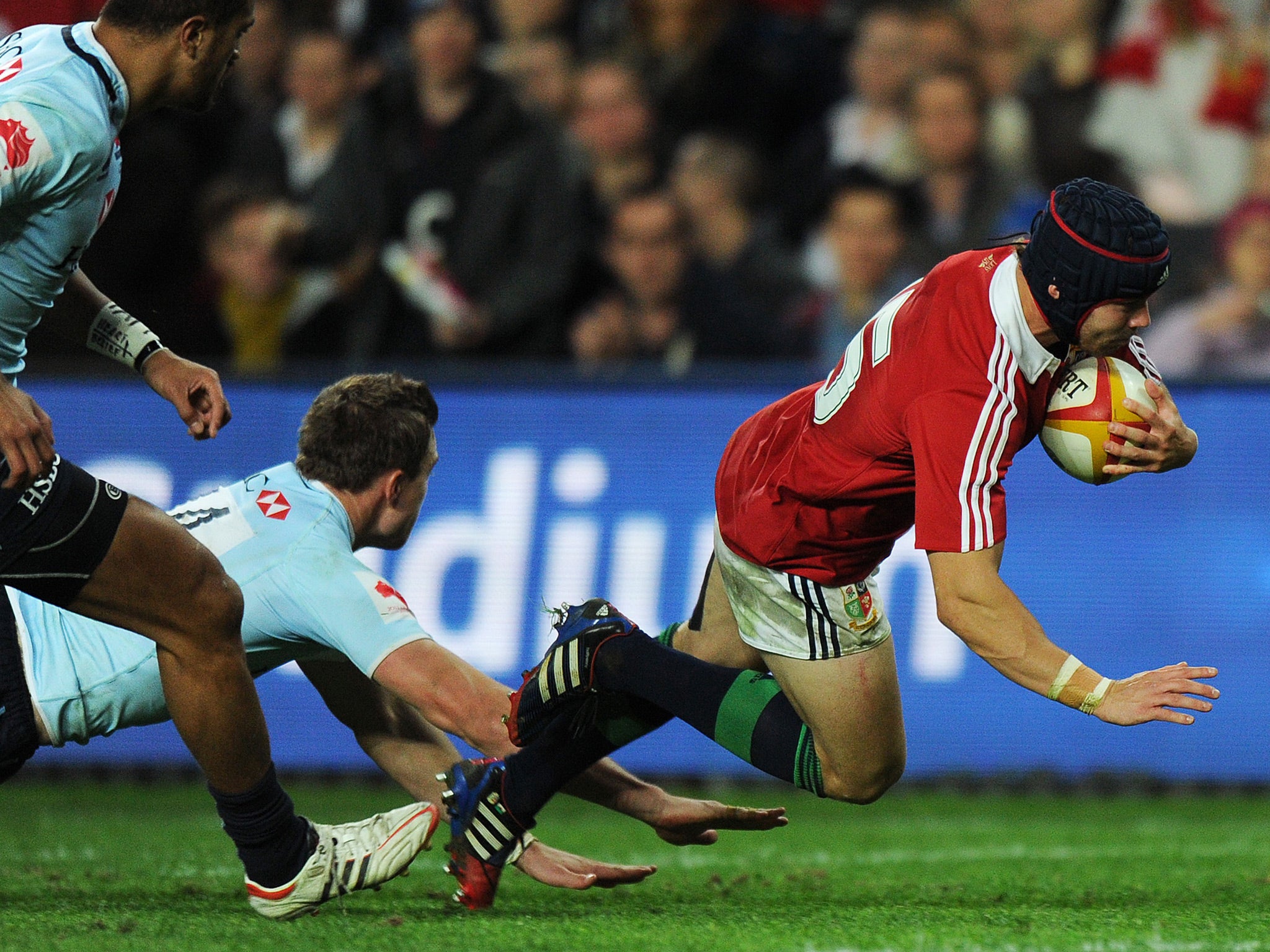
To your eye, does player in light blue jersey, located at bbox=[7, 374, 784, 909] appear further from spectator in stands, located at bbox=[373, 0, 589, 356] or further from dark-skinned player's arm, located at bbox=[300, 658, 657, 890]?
spectator in stands, located at bbox=[373, 0, 589, 356]

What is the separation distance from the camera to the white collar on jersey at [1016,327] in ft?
13.8

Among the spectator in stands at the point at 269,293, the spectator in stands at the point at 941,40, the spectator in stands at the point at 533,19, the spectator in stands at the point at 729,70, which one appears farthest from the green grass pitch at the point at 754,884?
the spectator in stands at the point at 533,19

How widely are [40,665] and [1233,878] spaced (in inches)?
143

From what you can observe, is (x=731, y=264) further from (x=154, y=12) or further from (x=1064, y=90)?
(x=154, y=12)

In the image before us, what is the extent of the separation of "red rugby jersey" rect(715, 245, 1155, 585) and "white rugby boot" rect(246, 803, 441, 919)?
4.04ft

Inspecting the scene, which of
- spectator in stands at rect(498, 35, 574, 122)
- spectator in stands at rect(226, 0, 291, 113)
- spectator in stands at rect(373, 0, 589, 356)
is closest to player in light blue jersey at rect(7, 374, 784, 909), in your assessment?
spectator in stands at rect(373, 0, 589, 356)

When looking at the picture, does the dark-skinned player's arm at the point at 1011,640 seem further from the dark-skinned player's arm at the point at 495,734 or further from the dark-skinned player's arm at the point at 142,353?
the dark-skinned player's arm at the point at 142,353

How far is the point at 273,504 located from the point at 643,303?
5.03 m

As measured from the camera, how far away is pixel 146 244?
10.2m

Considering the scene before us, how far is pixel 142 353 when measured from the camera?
461cm

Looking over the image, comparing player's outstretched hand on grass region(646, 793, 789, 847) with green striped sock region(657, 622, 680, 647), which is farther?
green striped sock region(657, 622, 680, 647)

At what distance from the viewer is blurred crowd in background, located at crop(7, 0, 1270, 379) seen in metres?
9.38

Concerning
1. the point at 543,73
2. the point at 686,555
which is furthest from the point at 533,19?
the point at 686,555

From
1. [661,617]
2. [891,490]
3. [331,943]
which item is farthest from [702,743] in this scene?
[331,943]
